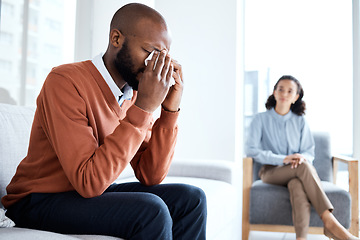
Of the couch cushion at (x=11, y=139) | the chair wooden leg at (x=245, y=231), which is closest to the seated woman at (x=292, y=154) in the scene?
the chair wooden leg at (x=245, y=231)

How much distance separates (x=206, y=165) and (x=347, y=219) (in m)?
1.01

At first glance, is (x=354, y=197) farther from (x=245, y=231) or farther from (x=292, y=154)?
(x=245, y=231)

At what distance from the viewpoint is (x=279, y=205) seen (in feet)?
8.05

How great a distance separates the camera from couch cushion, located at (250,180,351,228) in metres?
2.36

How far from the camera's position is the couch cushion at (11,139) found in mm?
1225

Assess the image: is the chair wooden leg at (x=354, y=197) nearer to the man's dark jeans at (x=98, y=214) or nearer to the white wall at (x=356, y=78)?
the white wall at (x=356, y=78)

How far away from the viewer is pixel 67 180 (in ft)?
3.26

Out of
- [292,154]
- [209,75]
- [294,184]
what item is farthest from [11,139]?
[209,75]

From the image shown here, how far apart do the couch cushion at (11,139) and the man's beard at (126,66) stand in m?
0.49

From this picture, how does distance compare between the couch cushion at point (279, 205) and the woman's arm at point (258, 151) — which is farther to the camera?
Answer: the woman's arm at point (258, 151)

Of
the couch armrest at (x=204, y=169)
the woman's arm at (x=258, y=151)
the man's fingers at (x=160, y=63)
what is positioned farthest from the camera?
the woman's arm at (x=258, y=151)

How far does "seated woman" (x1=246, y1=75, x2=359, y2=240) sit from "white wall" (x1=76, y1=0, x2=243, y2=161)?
→ 63 cm

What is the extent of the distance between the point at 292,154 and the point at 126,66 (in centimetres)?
201

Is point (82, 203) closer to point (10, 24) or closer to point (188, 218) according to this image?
point (188, 218)
